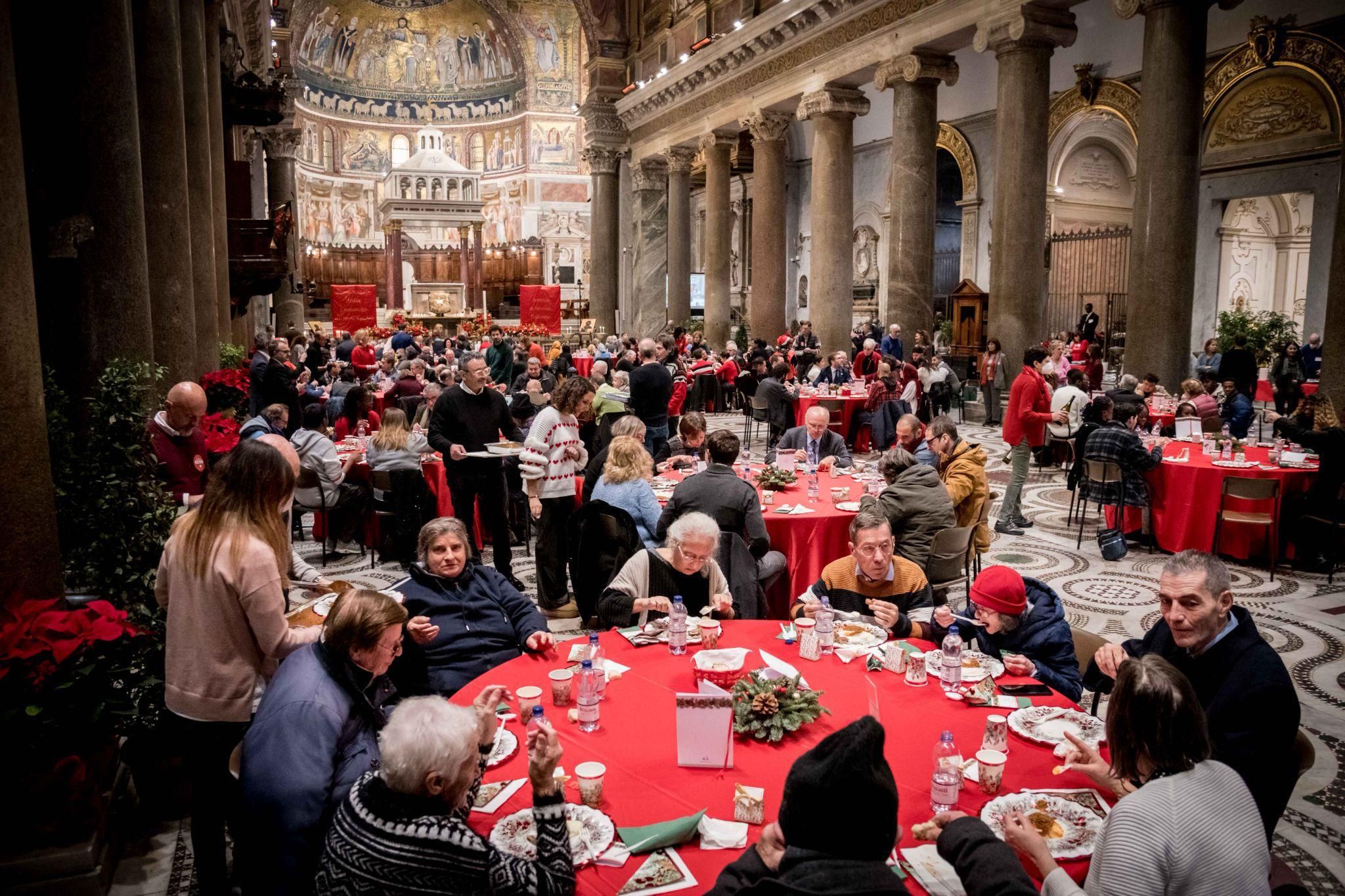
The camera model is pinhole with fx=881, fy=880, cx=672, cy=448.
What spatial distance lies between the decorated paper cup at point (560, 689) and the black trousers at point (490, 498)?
11.4 feet

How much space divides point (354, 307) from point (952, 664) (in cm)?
2705

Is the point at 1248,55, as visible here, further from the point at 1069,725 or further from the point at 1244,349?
the point at 1069,725

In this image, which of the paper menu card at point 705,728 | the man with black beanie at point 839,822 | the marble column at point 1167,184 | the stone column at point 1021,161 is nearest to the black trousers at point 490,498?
the paper menu card at point 705,728

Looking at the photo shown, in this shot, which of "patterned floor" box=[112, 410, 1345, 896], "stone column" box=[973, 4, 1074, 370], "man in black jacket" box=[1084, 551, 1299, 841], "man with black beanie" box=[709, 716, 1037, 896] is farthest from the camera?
"stone column" box=[973, 4, 1074, 370]

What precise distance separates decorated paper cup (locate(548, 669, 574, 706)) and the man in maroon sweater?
2.86 metres

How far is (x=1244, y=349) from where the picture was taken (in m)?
12.7

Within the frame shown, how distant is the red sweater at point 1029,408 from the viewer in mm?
8156

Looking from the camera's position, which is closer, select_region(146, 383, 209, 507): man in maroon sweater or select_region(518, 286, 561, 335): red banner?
select_region(146, 383, 209, 507): man in maroon sweater

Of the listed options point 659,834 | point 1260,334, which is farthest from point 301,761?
point 1260,334

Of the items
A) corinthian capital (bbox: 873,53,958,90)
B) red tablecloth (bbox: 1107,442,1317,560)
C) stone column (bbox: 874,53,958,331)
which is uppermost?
corinthian capital (bbox: 873,53,958,90)

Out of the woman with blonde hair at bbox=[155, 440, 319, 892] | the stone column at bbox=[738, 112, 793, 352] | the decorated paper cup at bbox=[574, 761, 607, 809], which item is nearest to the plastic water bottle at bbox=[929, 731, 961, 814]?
the decorated paper cup at bbox=[574, 761, 607, 809]

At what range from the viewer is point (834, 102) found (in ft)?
51.6

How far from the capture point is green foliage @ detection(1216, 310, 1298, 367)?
585 inches

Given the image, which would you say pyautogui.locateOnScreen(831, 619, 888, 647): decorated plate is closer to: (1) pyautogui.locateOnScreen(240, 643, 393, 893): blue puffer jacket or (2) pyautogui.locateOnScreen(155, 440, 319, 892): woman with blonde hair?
(1) pyautogui.locateOnScreen(240, 643, 393, 893): blue puffer jacket
